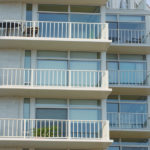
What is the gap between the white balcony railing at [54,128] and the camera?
89.1ft

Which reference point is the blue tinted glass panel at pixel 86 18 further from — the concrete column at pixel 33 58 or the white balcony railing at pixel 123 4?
the white balcony railing at pixel 123 4

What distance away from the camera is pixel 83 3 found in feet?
97.6

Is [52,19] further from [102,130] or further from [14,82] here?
[102,130]

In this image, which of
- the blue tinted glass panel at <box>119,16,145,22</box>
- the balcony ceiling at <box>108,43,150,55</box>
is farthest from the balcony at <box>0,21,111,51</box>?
the blue tinted glass panel at <box>119,16,145,22</box>

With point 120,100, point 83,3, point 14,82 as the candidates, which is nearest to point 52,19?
point 83,3

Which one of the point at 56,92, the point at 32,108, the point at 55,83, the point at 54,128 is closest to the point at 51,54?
the point at 55,83

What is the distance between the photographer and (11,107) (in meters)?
28.1

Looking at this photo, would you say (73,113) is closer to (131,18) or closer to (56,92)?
(56,92)

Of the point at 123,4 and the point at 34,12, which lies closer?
the point at 34,12

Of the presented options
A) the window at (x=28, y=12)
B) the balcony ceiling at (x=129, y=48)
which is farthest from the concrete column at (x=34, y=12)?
the balcony ceiling at (x=129, y=48)

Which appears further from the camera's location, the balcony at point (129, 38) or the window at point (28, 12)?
the balcony at point (129, 38)

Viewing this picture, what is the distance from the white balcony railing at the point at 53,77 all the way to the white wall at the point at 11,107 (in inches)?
27.4

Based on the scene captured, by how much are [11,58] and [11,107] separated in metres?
2.25

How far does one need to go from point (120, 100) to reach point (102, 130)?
526 centimetres
